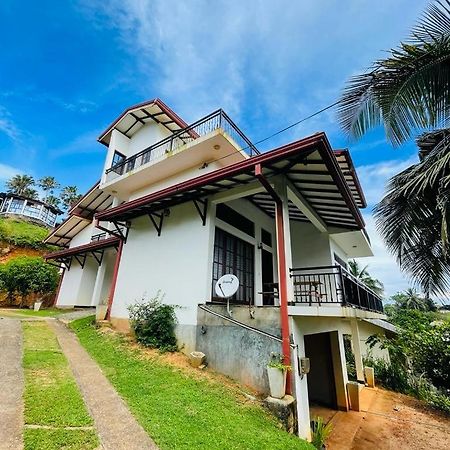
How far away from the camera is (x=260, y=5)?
6.67 metres

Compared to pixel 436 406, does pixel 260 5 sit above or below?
above

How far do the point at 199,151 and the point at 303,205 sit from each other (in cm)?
445

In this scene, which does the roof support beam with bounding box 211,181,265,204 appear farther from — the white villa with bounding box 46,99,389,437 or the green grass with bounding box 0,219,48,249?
the green grass with bounding box 0,219,48,249

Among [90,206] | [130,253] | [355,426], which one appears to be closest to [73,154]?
[90,206]

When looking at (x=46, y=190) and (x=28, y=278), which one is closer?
(x=28, y=278)

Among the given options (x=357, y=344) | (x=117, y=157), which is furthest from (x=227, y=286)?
(x=117, y=157)

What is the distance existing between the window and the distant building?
37147mm

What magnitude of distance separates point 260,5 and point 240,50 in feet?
5.10

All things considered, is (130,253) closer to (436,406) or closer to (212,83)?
(212,83)

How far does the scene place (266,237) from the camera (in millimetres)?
10680

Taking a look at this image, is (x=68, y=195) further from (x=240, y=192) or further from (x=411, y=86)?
(x=411, y=86)

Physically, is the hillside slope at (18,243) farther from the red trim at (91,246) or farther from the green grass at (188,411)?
the green grass at (188,411)

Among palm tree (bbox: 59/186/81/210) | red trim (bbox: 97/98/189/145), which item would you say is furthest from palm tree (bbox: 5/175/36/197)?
red trim (bbox: 97/98/189/145)

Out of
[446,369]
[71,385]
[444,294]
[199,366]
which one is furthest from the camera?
[446,369]
